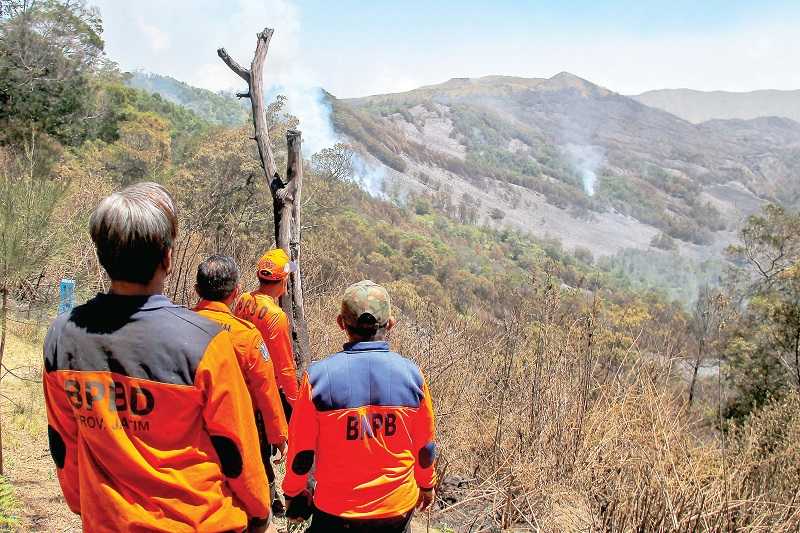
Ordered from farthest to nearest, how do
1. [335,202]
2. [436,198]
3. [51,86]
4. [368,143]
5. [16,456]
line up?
[368,143], [436,198], [335,202], [51,86], [16,456]

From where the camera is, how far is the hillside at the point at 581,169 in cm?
10188

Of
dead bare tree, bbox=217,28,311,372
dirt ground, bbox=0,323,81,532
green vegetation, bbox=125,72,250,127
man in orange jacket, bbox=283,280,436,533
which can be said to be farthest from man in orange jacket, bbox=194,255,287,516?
green vegetation, bbox=125,72,250,127

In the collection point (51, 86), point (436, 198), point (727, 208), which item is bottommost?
point (727, 208)

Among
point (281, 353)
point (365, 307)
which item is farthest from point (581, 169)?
point (365, 307)

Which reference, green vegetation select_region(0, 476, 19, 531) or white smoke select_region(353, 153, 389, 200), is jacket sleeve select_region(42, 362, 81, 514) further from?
white smoke select_region(353, 153, 389, 200)

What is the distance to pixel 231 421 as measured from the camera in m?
1.42

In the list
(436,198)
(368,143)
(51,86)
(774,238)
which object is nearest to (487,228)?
(436,198)

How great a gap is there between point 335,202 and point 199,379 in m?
22.8

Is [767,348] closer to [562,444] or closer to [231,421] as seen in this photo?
[562,444]

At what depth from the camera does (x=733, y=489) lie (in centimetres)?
362

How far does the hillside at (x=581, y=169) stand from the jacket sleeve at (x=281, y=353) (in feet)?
291

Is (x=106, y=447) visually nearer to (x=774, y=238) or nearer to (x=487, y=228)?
(x=774, y=238)

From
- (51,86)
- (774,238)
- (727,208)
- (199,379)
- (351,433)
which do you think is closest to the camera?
(199,379)

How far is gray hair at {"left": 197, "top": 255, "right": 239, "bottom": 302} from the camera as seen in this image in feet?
9.02
